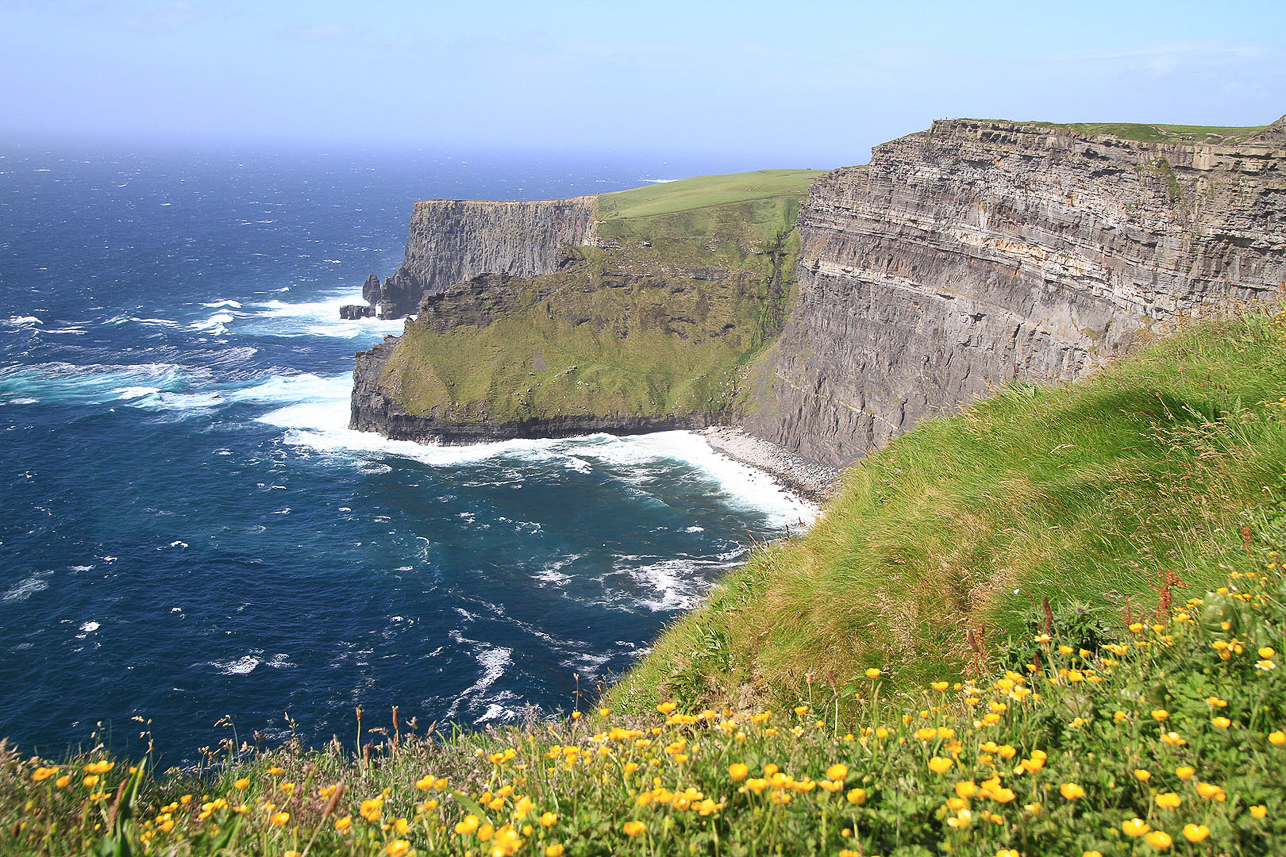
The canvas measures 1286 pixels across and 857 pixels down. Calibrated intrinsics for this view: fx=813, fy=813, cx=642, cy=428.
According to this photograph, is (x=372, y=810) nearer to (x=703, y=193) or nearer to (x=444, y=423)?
(x=444, y=423)

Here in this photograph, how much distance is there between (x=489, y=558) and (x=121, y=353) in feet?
240

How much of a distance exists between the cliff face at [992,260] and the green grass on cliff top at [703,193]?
42742mm

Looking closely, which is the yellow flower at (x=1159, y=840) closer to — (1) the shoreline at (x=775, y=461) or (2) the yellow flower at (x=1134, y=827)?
(2) the yellow flower at (x=1134, y=827)

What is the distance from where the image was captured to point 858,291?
3068 inches

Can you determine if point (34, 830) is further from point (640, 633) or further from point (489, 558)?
point (489, 558)

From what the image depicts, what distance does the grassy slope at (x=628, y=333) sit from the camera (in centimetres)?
8750

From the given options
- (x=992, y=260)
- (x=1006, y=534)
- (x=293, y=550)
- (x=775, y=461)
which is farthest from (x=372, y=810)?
A: (x=775, y=461)

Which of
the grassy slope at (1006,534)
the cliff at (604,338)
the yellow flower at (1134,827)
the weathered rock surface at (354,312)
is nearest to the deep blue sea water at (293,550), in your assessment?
the cliff at (604,338)

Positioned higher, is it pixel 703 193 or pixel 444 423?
pixel 703 193

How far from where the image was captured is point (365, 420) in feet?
276

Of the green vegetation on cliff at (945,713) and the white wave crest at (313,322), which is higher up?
the green vegetation on cliff at (945,713)

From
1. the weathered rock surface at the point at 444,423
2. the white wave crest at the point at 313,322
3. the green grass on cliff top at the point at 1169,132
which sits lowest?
the weathered rock surface at the point at 444,423

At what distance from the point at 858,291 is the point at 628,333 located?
30.7 meters

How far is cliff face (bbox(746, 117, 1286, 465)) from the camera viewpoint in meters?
44.7
